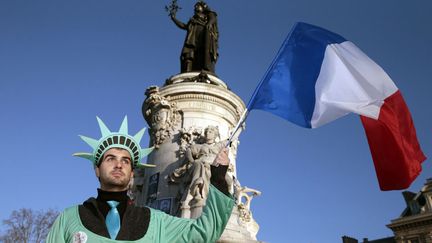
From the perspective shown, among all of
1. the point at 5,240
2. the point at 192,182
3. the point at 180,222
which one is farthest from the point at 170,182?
the point at 5,240

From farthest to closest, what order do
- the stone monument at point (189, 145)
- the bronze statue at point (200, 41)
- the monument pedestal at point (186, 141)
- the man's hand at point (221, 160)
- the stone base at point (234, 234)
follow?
the bronze statue at point (200, 41), the monument pedestal at point (186, 141), the stone monument at point (189, 145), the stone base at point (234, 234), the man's hand at point (221, 160)

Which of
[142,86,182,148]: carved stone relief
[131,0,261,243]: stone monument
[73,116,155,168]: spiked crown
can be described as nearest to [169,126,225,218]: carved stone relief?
[131,0,261,243]: stone monument

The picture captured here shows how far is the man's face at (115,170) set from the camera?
2852 mm

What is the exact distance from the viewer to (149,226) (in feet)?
9.09

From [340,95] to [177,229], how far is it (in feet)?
8.88

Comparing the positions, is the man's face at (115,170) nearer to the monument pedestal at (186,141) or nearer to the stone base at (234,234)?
the stone base at (234,234)

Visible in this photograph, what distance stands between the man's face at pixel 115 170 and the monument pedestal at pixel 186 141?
5168 millimetres

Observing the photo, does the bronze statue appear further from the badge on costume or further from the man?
the badge on costume

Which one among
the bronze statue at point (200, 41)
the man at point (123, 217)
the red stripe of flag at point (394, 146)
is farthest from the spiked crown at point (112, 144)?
the bronze statue at point (200, 41)

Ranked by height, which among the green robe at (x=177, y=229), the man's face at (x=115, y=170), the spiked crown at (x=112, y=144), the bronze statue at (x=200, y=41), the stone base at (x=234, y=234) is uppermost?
the bronze statue at (x=200, y=41)

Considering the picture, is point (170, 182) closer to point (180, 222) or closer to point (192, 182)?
point (192, 182)

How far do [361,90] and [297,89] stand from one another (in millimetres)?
755

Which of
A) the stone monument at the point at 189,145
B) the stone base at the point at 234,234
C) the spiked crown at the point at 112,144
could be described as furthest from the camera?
the stone monument at the point at 189,145

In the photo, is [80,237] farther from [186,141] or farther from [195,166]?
[186,141]
